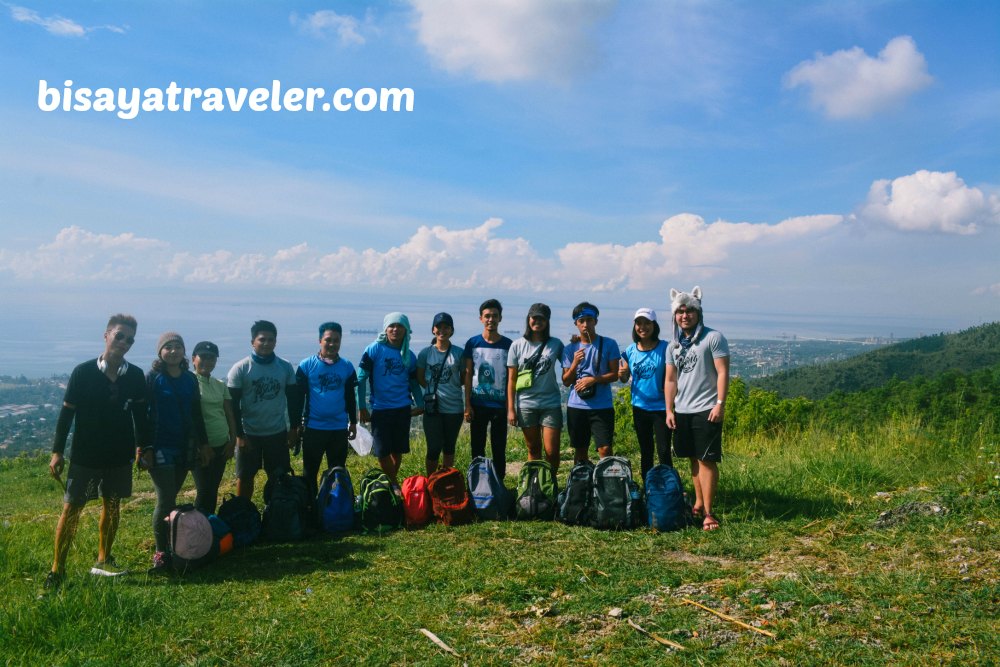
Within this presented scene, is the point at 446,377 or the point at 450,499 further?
the point at 446,377

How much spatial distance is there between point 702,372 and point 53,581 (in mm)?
5550

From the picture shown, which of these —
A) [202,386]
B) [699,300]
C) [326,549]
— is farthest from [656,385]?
[202,386]

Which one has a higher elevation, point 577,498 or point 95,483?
point 95,483

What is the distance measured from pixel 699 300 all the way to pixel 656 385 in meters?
0.98

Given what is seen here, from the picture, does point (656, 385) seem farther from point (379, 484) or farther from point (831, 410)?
point (831, 410)

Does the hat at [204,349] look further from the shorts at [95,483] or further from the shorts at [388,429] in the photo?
the shorts at [388,429]

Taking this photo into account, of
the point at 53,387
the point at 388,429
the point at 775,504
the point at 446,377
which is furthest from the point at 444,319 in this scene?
the point at 53,387

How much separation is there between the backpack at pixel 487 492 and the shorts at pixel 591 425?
911mm

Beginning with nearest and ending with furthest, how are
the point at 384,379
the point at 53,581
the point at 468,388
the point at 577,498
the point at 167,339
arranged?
1. the point at 53,581
2. the point at 167,339
3. the point at 577,498
4. the point at 384,379
5. the point at 468,388

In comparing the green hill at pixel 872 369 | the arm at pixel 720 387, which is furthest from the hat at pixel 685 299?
the green hill at pixel 872 369

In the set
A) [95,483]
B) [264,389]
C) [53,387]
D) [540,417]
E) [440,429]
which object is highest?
[264,389]

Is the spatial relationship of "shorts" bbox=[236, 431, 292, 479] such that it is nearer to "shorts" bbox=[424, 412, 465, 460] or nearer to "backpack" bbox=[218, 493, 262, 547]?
"backpack" bbox=[218, 493, 262, 547]

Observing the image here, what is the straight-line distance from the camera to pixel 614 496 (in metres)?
6.27

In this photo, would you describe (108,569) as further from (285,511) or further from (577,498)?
(577,498)
